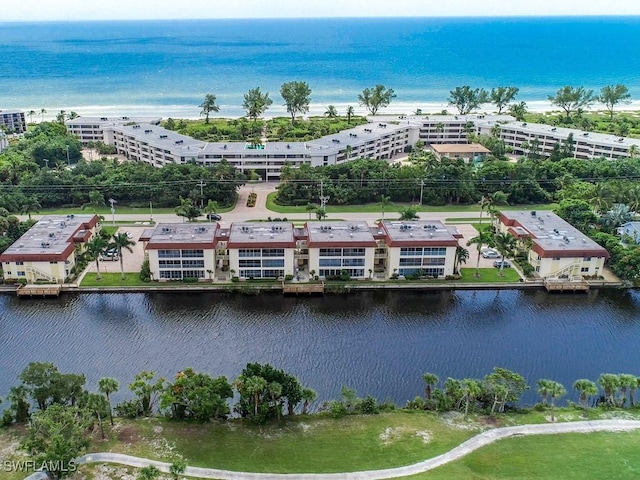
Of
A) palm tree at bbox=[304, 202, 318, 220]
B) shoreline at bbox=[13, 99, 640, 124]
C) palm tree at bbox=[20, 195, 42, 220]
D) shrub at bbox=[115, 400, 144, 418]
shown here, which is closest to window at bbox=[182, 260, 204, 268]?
palm tree at bbox=[304, 202, 318, 220]

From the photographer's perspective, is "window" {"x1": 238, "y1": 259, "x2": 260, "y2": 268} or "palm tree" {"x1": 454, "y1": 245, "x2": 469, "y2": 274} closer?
"window" {"x1": 238, "y1": 259, "x2": 260, "y2": 268}

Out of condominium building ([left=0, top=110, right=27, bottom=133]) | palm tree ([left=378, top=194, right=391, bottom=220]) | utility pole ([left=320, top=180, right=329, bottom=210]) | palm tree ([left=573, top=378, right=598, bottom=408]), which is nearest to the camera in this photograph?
palm tree ([left=573, top=378, right=598, bottom=408])

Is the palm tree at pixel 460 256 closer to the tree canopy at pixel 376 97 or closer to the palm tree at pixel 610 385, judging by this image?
the palm tree at pixel 610 385

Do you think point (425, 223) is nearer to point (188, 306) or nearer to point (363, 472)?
point (188, 306)

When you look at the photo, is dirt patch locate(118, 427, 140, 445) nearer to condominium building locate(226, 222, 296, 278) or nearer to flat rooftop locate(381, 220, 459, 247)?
condominium building locate(226, 222, 296, 278)

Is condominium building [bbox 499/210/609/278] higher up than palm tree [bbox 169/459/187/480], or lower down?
higher up

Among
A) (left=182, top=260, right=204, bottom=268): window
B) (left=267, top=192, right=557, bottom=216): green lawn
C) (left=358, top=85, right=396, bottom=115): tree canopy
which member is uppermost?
(left=358, top=85, right=396, bottom=115): tree canopy

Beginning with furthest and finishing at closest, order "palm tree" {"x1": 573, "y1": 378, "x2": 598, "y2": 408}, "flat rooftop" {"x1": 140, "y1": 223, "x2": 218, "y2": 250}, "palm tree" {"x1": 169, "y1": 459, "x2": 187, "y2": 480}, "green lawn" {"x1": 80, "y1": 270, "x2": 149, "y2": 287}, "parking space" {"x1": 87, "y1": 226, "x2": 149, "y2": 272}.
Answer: "parking space" {"x1": 87, "y1": 226, "x2": 149, "y2": 272} → "green lawn" {"x1": 80, "y1": 270, "x2": 149, "y2": 287} → "flat rooftop" {"x1": 140, "y1": 223, "x2": 218, "y2": 250} → "palm tree" {"x1": 573, "y1": 378, "x2": 598, "y2": 408} → "palm tree" {"x1": 169, "y1": 459, "x2": 187, "y2": 480}
